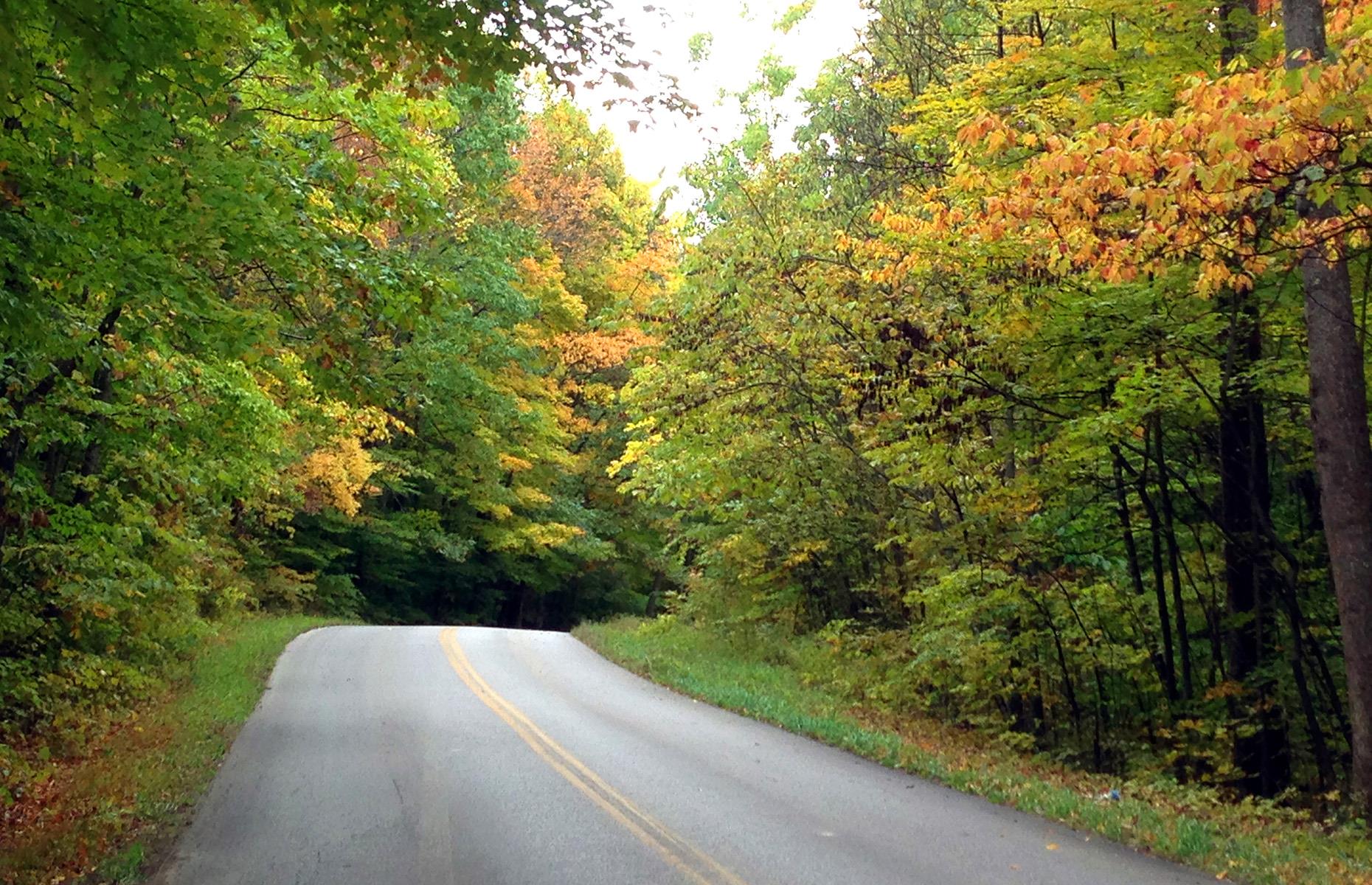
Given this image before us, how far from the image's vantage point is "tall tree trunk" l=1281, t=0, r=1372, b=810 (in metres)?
7.82

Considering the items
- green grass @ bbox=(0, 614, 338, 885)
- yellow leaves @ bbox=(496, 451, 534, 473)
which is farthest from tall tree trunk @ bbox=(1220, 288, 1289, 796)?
yellow leaves @ bbox=(496, 451, 534, 473)

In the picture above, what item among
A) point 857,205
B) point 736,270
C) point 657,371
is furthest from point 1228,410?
point 857,205

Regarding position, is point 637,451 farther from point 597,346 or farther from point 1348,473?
point 1348,473

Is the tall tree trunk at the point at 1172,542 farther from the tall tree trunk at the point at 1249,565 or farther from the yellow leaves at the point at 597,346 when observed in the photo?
the yellow leaves at the point at 597,346

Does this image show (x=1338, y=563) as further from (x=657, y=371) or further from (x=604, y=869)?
(x=657, y=371)

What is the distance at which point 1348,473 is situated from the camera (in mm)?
7859

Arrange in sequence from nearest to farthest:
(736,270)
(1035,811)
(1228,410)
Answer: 1. (1035,811)
2. (1228,410)
3. (736,270)

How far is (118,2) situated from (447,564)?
31.3 meters

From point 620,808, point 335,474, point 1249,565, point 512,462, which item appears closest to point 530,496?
point 512,462

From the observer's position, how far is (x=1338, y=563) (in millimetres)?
7945

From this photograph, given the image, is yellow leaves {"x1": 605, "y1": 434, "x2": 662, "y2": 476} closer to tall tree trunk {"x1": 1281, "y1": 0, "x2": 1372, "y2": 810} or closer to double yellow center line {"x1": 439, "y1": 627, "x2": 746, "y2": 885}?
double yellow center line {"x1": 439, "y1": 627, "x2": 746, "y2": 885}

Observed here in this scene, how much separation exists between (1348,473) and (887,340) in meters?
4.60

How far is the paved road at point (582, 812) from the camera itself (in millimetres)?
6273

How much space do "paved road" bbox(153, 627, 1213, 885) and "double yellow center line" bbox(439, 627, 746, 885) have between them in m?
0.02
